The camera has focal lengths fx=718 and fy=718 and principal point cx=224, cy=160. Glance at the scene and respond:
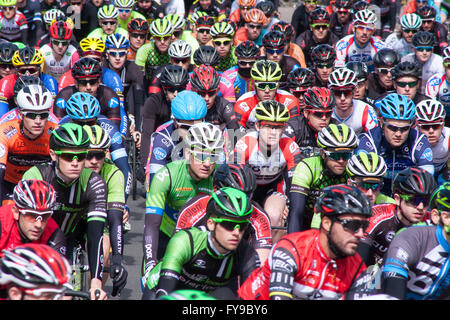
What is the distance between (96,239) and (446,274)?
311 centimetres

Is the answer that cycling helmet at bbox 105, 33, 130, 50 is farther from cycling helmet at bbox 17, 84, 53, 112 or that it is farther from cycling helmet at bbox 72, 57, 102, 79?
cycling helmet at bbox 17, 84, 53, 112

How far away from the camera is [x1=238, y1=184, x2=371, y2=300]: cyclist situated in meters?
5.16

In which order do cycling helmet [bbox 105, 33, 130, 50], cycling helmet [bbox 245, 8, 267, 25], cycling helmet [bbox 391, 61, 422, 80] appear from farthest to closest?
cycling helmet [bbox 245, 8, 267, 25]
cycling helmet [bbox 105, 33, 130, 50]
cycling helmet [bbox 391, 61, 422, 80]

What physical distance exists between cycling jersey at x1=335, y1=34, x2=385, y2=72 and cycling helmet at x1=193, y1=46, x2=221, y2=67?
3246 millimetres

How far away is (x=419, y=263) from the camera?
5.64m

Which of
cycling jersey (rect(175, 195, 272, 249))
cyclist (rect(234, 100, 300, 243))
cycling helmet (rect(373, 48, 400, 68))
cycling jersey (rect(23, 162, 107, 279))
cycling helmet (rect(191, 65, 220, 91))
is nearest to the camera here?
cycling jersey (rect(175, 195, 272, 249))

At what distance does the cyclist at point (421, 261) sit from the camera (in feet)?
18.0

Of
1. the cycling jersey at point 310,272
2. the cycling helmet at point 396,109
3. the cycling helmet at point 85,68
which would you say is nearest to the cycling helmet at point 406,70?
the cycling helmet at point 396,109

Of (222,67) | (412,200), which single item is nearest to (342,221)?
(412,200)

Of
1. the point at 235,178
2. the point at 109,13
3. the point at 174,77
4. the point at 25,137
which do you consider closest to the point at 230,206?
the point at 235,178

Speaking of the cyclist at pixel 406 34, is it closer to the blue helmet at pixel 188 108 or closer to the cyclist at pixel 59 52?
the cyclist at pixel 59 52

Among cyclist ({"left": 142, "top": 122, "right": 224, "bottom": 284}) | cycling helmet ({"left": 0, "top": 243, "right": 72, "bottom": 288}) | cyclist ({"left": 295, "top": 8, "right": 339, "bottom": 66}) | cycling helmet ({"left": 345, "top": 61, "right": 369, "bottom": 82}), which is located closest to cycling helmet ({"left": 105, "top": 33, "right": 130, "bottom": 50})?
cycling helmet ({"left": 345, "top": 61, "right": 369, "bottom": 82})

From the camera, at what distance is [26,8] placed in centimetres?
1836

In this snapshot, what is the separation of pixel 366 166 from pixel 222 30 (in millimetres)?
7329
